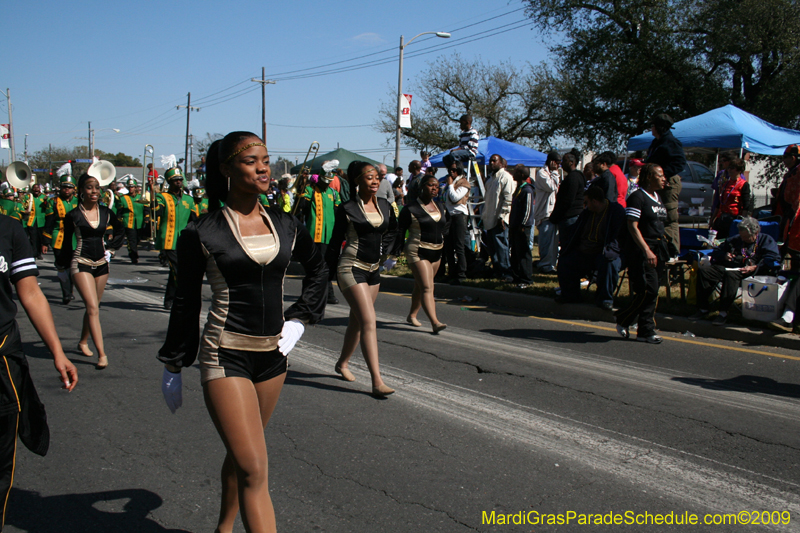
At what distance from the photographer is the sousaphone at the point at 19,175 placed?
16625 millimetres

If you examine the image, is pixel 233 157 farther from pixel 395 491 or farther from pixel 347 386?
pixel 347 386

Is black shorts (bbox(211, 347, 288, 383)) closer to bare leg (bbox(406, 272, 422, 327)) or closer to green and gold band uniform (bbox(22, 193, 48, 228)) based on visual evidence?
bare leg (bbox(406, 272, 422, 327))

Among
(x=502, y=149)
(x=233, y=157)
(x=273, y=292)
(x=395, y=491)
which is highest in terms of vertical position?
(x=502, y=149)

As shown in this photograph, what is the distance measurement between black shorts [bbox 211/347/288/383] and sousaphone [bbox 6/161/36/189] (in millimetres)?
16458

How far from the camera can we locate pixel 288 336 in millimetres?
2924

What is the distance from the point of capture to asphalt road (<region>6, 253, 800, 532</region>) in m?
3.53

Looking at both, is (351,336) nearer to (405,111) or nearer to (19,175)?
(19,175)

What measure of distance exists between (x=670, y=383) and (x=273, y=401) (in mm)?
4125

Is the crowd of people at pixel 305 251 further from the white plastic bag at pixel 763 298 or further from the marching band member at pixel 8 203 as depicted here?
the white plastic bag at pixel 763 298

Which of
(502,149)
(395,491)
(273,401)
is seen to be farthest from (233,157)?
(502,149)

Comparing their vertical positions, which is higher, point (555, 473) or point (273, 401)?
point (273, 401)

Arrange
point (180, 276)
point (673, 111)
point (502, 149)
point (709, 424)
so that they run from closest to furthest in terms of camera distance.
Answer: point (180, 276) < point (709, 424) < point (502, 149) < point (673, 111)

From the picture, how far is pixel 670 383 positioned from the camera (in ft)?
19.0

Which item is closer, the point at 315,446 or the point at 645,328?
the point at 315,446
